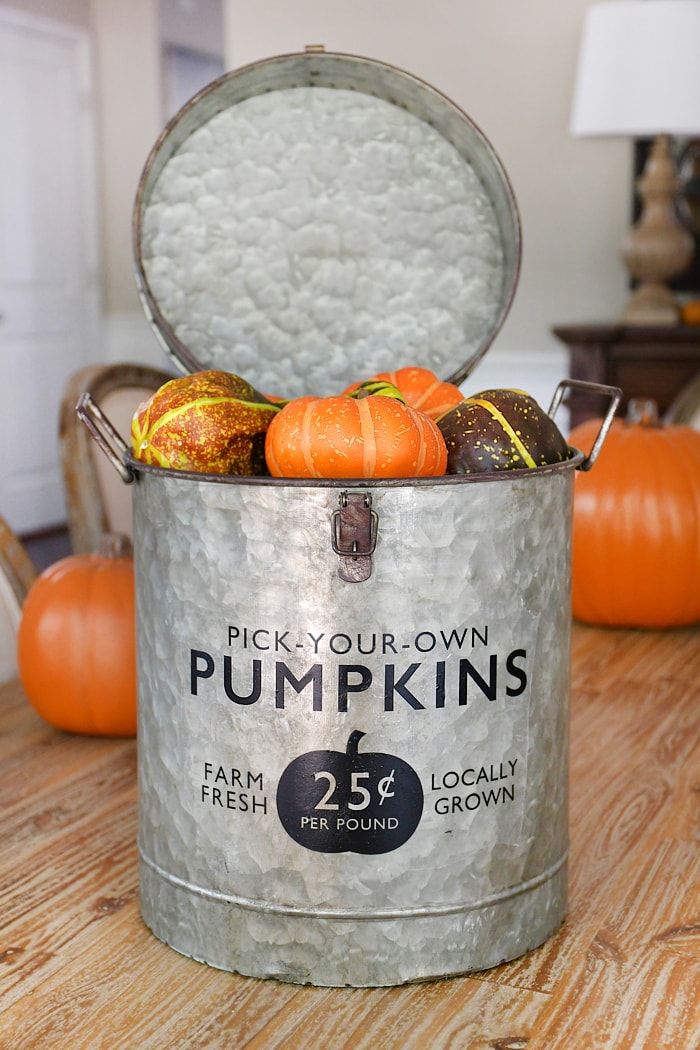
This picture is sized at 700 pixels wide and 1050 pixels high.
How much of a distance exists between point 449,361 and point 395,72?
0.27 metres

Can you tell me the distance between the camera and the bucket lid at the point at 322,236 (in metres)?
1.13

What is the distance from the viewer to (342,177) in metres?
1.17

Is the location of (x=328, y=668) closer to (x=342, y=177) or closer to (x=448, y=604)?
(x=448, y=604)

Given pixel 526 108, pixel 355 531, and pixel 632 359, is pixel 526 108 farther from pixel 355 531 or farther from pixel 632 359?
pixel 355 531

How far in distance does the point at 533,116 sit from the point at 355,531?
2.89 m

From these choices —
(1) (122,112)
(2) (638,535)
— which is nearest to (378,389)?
(2) (638,535)

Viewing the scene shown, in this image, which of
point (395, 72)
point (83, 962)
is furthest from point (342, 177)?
point (83, 962)

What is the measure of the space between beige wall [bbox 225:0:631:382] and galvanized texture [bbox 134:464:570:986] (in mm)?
2700

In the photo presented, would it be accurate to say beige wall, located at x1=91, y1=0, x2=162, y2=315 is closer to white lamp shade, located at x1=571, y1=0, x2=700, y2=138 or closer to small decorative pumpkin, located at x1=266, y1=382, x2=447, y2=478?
white lamp shade, located at x1=571, y1=0, x2=700, y2=138

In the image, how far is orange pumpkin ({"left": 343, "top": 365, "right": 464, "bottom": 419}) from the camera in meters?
0.94

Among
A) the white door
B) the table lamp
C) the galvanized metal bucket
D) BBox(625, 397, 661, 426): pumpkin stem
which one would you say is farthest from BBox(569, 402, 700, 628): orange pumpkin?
the white door

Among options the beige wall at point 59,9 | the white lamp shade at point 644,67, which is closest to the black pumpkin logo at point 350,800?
the white lamp shade at point 644,67

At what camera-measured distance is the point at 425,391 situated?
96 cm

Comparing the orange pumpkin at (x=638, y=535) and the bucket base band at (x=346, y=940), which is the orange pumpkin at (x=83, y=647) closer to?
the bucket base band at (x=346, y=940)
